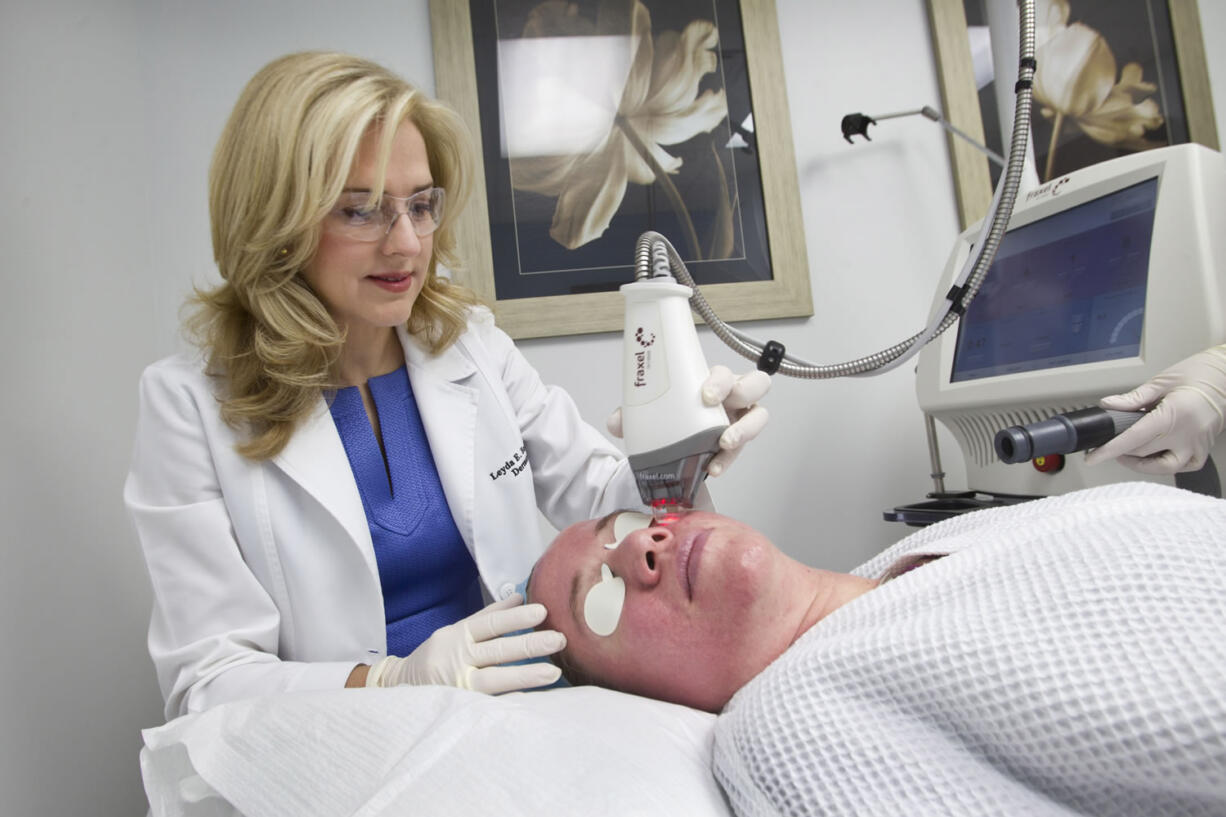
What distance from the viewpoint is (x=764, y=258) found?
1.80 m

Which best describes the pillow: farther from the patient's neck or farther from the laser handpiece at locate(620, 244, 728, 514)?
the laser handpiece at locate(620, 244, 728, 514)

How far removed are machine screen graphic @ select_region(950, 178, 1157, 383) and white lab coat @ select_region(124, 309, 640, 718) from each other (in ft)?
3.05

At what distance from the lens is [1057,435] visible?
0.92 meters

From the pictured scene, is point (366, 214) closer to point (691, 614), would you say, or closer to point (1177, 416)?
point (691, 614)

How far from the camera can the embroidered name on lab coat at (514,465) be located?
128 cm

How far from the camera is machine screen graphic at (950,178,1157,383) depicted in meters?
1.19

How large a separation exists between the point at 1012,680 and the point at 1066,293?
98cm

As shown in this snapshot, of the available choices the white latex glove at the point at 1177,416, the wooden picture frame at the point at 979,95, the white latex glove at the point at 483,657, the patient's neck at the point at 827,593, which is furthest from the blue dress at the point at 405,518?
the wooden picture frame at the point at 979,95

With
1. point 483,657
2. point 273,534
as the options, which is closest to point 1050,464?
point 483,657

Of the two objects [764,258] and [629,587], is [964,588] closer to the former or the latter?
[629,587]

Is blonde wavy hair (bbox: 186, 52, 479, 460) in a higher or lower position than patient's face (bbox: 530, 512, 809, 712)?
higher

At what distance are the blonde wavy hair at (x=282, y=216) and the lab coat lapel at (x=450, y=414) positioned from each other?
0.49ft

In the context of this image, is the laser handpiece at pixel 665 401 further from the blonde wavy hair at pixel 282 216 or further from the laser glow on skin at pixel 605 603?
the blonde wavy hair at pixel 282 216

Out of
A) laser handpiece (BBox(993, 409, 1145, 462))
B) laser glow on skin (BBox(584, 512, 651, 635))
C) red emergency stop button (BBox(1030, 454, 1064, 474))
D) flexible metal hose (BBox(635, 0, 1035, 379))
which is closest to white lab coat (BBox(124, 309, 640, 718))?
laser glow on skin (BBox(584, 512, 651, 635))
